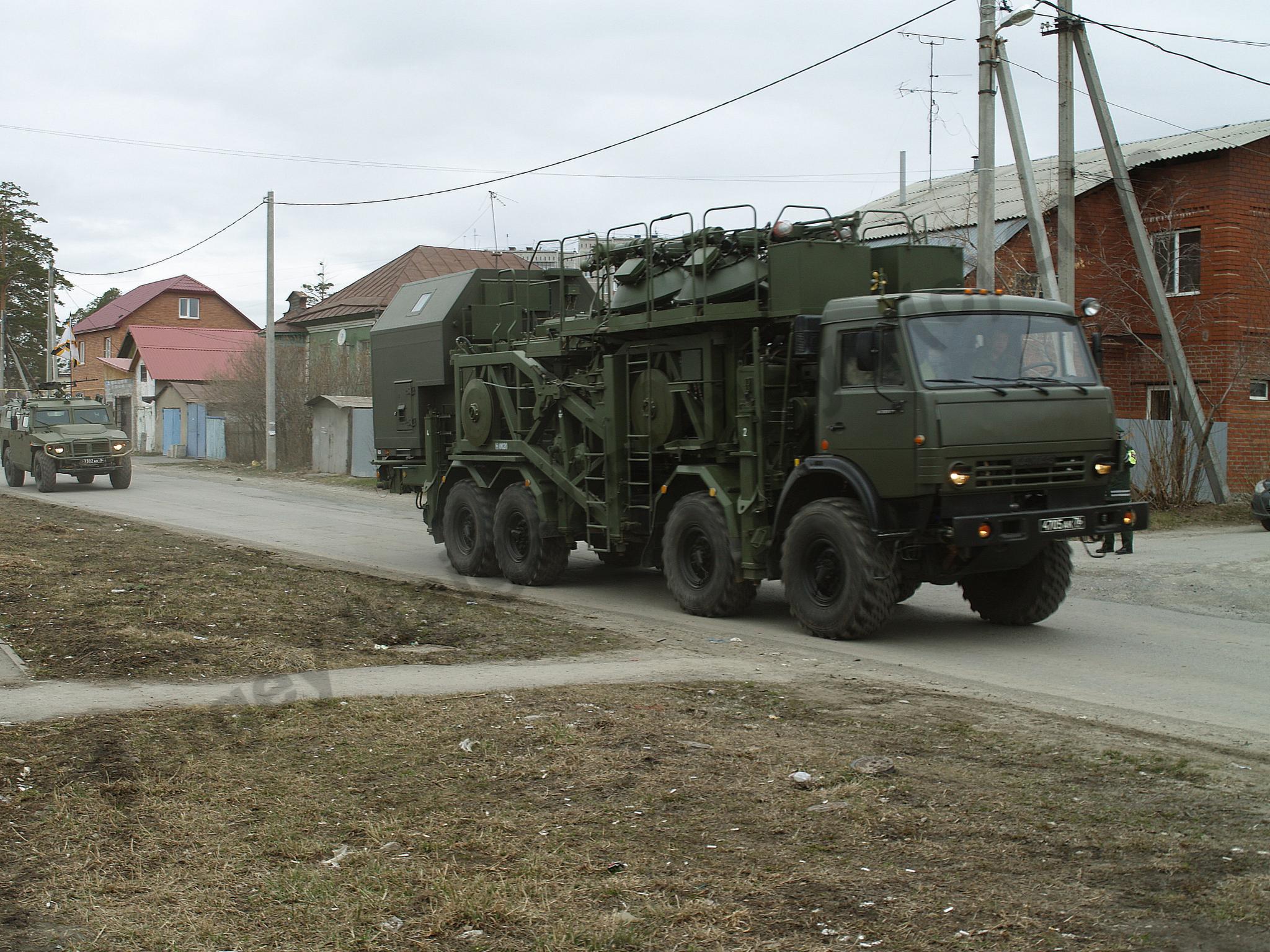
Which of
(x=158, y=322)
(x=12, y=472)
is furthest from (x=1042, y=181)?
(x=158, y=322)

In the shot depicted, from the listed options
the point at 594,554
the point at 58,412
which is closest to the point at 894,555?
the point at 594,554

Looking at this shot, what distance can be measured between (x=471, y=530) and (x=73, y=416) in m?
18.8

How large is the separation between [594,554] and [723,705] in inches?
360

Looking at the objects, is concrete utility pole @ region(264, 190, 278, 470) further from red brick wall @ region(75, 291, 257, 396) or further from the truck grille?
red brick wall @ region(75, 291, 257, 396)

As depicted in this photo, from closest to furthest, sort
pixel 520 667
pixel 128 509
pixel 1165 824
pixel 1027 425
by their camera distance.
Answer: pixel 1165 824
pixel 520 667
pixel 1027 425
pixel 128 509

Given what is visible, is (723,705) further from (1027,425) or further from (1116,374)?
(1116,374)

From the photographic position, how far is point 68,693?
290 inches

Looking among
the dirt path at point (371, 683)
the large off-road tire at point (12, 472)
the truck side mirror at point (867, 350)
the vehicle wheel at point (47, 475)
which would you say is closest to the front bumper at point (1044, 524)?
the truck side mirror at point (867, 350)

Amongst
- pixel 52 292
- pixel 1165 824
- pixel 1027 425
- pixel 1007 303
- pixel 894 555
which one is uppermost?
pixel 52 292

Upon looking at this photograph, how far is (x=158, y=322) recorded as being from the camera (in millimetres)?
78000

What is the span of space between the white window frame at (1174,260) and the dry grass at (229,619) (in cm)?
1770

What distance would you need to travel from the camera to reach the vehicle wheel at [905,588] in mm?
10062

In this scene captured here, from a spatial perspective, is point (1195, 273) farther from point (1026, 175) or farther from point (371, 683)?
point (371, 683)

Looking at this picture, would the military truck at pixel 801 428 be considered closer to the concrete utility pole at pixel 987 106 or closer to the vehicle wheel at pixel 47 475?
the concrete utility pole at pixel 987 106
